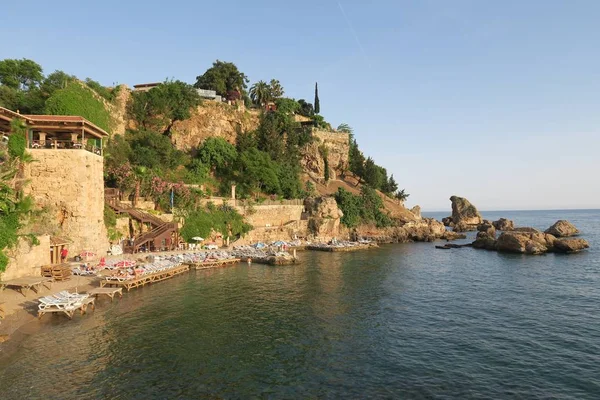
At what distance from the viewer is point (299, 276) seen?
3234 cm

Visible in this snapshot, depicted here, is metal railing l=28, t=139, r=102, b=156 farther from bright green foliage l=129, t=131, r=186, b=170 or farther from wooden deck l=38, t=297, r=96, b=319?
bright green foliage l=129, t=131, r=186, b=170

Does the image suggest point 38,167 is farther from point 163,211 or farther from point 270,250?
point 270,250

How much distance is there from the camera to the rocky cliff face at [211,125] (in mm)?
59156

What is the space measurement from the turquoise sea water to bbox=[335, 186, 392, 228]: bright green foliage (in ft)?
101

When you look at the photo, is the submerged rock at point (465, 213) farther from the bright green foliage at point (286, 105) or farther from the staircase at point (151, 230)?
the staircase at point (151, 230)

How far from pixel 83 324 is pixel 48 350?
11.0 ft

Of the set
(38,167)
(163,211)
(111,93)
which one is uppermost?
(111,93)

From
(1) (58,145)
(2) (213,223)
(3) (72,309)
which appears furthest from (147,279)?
(2) (213,223)

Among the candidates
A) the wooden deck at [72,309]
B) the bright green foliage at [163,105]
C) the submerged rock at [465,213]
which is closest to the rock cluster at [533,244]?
the submerged rock at [465,213]

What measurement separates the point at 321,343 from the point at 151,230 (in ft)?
90.6

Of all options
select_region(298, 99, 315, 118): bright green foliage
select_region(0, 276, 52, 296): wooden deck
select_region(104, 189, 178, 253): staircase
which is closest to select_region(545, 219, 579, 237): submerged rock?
select_region(298, 99, 315, 118): bright green foliage

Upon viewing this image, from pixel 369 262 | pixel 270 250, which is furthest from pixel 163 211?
pixel 369 262

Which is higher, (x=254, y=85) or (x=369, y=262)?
(x=254, y=85)

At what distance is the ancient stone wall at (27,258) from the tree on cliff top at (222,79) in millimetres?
50689
